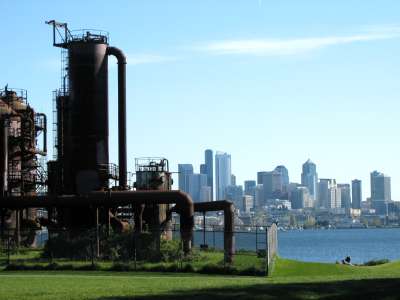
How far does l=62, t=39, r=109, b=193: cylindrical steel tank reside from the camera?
63312mm

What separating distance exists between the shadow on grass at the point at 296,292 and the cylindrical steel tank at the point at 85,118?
3539cm

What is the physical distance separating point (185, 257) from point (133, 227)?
11545 mm

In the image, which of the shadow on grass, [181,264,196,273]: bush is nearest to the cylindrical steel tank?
[181,264,196,273]: bush

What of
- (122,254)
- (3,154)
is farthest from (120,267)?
(3,154)

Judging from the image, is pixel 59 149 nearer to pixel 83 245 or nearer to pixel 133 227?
pixel 133 227

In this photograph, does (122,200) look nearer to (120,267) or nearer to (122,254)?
(122,254)

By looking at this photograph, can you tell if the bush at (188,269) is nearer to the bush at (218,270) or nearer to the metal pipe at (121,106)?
the bush at (218,270)

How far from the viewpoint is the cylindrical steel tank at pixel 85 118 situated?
63312 millimetres

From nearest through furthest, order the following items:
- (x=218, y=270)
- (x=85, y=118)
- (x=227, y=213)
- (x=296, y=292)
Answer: (x=296, y=292), (x=218, y=270), (x=227, y=213), (x=85, y=118)

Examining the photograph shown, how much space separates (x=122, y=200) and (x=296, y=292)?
108 ft

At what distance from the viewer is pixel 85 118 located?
63469 millimetres

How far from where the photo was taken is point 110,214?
61.2m

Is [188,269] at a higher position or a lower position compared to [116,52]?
lower

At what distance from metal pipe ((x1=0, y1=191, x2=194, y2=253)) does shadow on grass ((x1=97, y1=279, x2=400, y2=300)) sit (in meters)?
28.1
